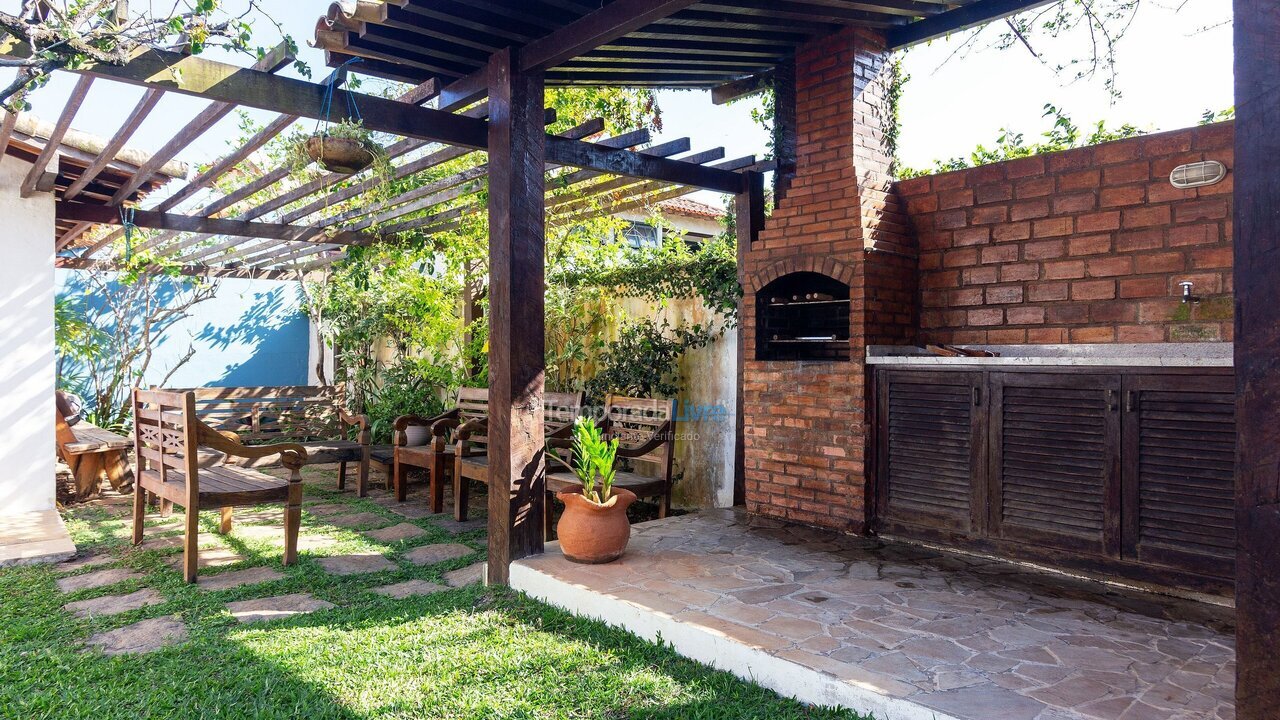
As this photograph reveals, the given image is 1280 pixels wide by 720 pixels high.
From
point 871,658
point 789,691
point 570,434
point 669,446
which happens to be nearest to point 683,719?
point 789,691

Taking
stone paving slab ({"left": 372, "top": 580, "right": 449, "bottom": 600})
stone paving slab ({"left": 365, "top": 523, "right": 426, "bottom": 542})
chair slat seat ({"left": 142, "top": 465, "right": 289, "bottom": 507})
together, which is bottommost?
stone paving slab ({"left": 372, "top": 580, "right": 449, "bottom": 600})

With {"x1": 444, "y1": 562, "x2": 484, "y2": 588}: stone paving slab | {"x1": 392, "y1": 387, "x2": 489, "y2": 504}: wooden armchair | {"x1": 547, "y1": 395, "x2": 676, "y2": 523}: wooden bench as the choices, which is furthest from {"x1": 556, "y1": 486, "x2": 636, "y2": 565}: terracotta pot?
{"x1": 392, "y1": 387, "x2": 489, "y2": 504}: wooden armchair

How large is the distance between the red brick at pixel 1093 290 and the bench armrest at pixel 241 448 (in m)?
4.57

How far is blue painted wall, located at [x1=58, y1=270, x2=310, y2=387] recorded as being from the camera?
1055 cm

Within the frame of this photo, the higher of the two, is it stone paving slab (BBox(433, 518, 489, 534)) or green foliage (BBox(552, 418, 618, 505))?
green foliage (BBox(552, 418, 618, 505))

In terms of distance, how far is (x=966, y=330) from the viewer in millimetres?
4668

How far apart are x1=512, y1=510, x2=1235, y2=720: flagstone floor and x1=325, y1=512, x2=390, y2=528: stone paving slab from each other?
204cm

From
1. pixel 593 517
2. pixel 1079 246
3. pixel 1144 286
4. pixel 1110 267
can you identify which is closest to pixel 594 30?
pixel 593 517

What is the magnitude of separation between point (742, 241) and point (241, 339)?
8510 mm

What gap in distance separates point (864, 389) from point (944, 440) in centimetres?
56

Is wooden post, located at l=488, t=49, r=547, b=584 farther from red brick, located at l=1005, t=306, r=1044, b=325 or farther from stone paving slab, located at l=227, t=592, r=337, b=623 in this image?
red brick, located at l=1005, t=306, r=1044, b=325

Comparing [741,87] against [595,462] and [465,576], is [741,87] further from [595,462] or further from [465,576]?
[465,576]

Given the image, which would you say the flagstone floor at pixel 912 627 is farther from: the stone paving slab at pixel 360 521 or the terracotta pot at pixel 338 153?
the terracotta pot at pixel 338 153

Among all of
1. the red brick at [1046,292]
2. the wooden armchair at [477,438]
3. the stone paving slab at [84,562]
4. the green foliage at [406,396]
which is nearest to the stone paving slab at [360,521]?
the wooden armchair at [477,438]
